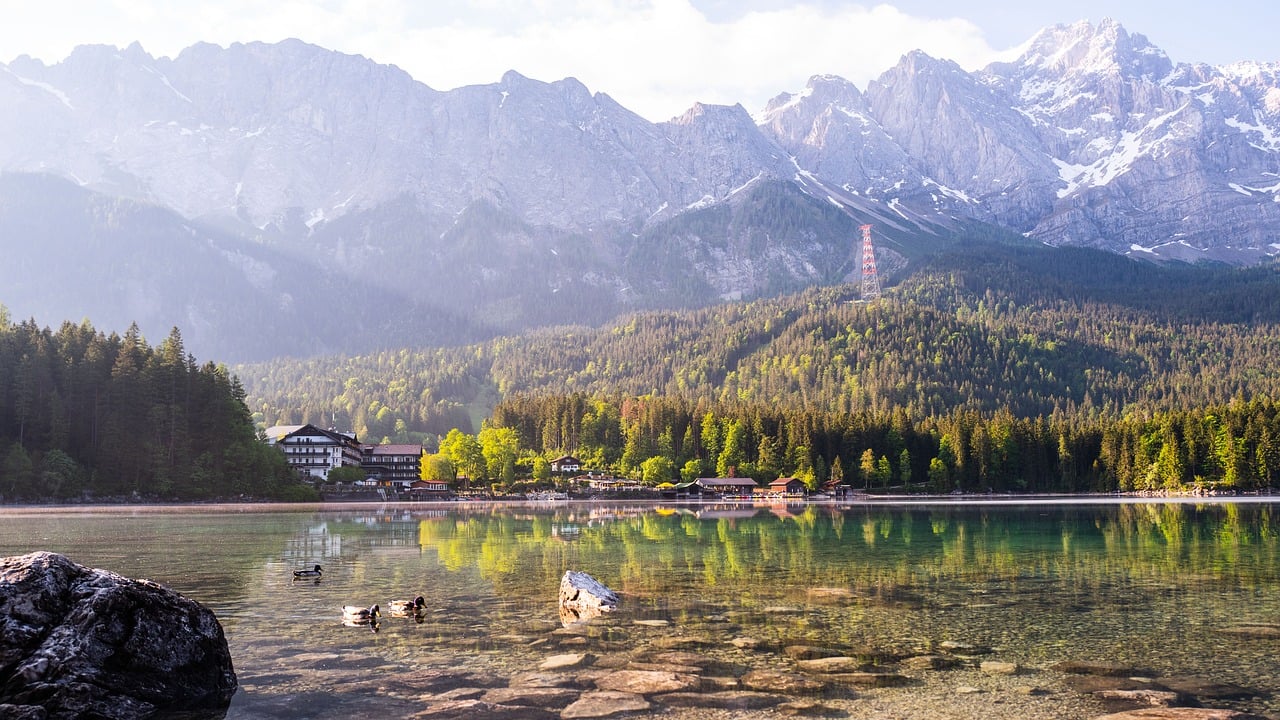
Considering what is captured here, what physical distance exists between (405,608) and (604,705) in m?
13.4

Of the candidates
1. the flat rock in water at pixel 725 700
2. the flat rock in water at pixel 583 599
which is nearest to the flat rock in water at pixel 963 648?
the flat rock in water at pixel 725 700

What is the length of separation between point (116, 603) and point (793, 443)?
567 ft

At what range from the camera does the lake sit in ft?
63.8

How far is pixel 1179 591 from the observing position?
33.6 meters

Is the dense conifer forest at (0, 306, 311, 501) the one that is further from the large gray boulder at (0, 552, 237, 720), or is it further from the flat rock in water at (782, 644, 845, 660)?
the flat rock in water at (782, 644, 845, 660)

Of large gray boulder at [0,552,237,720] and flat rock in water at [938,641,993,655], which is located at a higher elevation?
large gray boulder at [0,552,237,720]

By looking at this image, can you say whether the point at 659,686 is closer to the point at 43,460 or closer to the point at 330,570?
the point at 330,570

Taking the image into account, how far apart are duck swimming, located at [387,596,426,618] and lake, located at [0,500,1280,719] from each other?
1.33 feet

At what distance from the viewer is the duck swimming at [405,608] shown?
29.4m

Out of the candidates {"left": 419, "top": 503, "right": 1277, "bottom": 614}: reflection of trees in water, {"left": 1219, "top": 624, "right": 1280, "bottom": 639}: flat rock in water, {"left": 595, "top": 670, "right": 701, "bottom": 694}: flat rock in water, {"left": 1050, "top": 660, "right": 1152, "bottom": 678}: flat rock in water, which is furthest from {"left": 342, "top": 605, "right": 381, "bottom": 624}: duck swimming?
{"left": 1219, "top": 624, "right": 1280, "bottom": 639}: flat rock in water

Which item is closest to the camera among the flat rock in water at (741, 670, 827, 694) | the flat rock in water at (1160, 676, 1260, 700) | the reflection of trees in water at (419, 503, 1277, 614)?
the flat rock in water at (1160, 676, 1260, 700)

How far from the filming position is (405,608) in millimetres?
29625

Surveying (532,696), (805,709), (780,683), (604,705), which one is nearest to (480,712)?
(532,696)

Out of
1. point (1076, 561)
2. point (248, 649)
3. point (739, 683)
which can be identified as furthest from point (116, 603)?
point (1076, 561)
